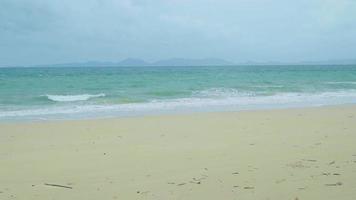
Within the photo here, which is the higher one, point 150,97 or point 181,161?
point 181,161

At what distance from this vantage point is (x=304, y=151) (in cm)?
721

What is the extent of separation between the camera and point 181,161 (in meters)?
6.59

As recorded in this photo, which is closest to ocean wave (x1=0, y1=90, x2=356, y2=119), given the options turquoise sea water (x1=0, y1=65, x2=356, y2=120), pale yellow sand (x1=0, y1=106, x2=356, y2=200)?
turquoise sea water (x1=0, y1=65, x2=356, y2=120)

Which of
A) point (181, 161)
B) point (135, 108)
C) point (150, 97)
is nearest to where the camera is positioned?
point (181, 161)

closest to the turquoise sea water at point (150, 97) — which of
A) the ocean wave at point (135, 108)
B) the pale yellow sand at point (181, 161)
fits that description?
the ocean wave at point (135, 108)

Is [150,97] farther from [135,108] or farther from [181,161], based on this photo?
[181,161]

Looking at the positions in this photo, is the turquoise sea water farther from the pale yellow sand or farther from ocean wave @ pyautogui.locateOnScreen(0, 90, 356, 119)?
the pale yellow sand

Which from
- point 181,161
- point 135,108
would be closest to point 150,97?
point 135,108

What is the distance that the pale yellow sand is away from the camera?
5000mm

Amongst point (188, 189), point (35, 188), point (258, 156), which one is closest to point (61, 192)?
point (35, 188)

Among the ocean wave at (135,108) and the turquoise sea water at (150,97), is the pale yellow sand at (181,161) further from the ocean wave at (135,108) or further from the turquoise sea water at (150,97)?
the turquoise sea water at (150,97)

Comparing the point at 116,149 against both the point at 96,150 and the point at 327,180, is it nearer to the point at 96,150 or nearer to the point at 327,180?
the point at 96,150

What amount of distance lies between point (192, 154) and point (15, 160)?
9.61 ft

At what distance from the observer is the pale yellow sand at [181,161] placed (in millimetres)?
5000
